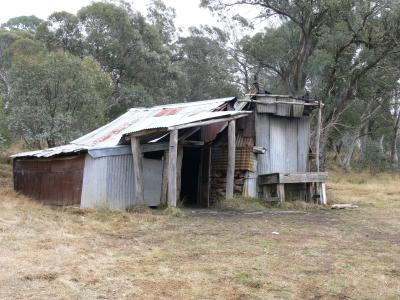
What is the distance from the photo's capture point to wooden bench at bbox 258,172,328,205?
16125 millimetres

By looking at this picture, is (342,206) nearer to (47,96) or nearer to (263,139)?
(263,139)

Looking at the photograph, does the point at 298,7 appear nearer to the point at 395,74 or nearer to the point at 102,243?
the point at 395,74

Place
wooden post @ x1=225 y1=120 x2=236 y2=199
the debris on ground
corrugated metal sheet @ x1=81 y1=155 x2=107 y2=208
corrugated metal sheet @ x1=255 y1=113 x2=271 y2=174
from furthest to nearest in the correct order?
1. corrugated metal sheet @ x1=255 y1=113 x2=271 y2=174
2. the debris on ground
3. wooden post @ x1=225 y1=120 x2=236 y2=199
4. corrugated metal sheet @ x1=81 y1=155 x2=107 y2=208

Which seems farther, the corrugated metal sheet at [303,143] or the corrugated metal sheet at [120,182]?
the corrugated metal sheet at [303,143]

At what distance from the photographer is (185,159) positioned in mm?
18297

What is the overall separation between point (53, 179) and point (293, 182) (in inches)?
285

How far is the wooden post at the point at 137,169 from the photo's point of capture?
45.2 feet

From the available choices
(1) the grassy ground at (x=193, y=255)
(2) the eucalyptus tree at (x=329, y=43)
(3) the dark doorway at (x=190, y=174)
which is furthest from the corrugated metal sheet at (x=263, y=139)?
(2) the eucalyptus tree at (x=329, y=43)

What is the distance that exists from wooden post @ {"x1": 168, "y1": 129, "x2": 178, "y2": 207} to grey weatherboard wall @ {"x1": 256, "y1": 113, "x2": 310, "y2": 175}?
424cm

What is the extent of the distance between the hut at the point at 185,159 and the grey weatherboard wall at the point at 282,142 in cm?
3

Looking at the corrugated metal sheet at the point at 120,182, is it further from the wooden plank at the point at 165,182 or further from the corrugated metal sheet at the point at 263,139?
the corrugated metal sheet at the point at 263,139

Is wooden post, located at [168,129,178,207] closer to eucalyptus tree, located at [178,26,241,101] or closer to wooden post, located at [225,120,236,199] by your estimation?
wooden post, located at [225,120,236,199]

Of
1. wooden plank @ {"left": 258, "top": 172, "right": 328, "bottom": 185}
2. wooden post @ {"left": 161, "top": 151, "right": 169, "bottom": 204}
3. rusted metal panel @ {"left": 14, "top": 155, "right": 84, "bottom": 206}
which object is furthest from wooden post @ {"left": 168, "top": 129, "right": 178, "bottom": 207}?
wooden plank @ {"left": 258, "top": 172, "right": 328, "bottom": 185}

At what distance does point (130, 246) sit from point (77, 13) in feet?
77.9
